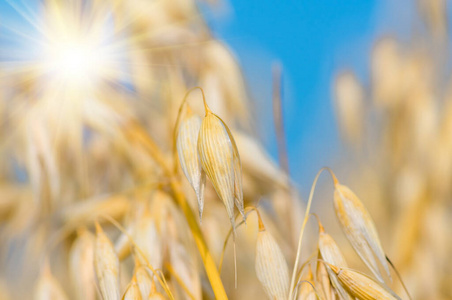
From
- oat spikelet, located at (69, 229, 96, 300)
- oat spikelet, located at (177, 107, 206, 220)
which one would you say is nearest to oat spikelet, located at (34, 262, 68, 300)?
oat spikelet, located at (69, 229, 96, 300)

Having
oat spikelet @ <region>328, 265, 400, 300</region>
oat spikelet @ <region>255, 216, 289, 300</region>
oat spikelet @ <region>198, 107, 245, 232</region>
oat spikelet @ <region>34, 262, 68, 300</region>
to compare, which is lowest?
oat spikelet @ <region>328, 265, 400, 300</region>

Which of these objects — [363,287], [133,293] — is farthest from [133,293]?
[363,287]

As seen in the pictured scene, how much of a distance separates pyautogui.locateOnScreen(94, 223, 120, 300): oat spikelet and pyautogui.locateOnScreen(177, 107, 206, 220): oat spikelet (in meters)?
0.06

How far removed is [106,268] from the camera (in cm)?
23

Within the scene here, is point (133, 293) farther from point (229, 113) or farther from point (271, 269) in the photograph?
point (229, 113)

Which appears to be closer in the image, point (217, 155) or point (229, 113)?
point (217, 155)

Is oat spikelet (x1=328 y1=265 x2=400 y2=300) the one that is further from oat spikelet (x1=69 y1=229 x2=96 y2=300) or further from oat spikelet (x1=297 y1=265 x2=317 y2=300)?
oat spikelet (x1=69 y1=229 x2=96 y2=300)

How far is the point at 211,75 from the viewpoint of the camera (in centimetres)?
36

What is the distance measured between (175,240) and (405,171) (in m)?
0.25

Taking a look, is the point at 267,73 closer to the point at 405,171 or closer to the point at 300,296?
the point at 405,171

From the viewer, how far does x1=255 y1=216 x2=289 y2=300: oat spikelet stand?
0.72 ft

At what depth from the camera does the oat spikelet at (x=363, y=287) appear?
20 centimetres

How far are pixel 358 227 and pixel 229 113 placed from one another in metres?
0.18

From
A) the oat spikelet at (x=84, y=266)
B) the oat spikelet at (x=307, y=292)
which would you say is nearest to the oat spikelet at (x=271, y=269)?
the oat spikelet at (x=307, y=292)
